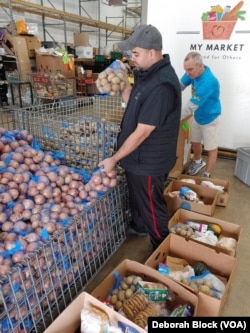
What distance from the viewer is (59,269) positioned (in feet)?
4.26

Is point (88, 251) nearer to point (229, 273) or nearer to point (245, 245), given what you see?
point (229, 273)

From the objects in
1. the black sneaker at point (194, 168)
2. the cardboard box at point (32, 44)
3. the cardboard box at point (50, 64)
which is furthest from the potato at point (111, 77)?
the cardboard box at point (32, 44)

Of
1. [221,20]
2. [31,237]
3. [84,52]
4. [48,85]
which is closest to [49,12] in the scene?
[84,52]

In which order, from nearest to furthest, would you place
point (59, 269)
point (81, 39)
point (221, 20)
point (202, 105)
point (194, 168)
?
point (59, 269) → point (202, 105) → point (194, 168) → point (221, 20) → point (81, 39)

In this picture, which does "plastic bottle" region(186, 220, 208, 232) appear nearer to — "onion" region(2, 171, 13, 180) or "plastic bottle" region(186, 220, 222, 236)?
"plastic bottle" region(186, 220, 222, 236)

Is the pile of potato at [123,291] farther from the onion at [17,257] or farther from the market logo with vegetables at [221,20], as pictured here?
the market logo with vegetables at [221,20]

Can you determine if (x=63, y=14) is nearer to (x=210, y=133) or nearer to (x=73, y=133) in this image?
(x=210, y=133)

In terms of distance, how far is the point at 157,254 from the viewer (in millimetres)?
1572

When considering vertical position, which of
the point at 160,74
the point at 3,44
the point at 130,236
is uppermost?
the point at 3,44

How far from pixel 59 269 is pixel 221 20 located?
3.31 meters

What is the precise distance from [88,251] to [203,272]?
0.66 meters

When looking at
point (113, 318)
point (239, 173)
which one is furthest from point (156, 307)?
point (239, 173)

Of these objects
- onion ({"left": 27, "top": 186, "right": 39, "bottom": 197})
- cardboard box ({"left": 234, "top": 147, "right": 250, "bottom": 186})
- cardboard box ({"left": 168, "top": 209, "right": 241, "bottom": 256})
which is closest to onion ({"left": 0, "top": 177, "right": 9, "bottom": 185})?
onion ({"left": 27, "top": 186, "right": 39, "bottom": 197})

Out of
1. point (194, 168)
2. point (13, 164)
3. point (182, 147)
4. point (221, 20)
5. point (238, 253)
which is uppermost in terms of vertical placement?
point (221, 20)
